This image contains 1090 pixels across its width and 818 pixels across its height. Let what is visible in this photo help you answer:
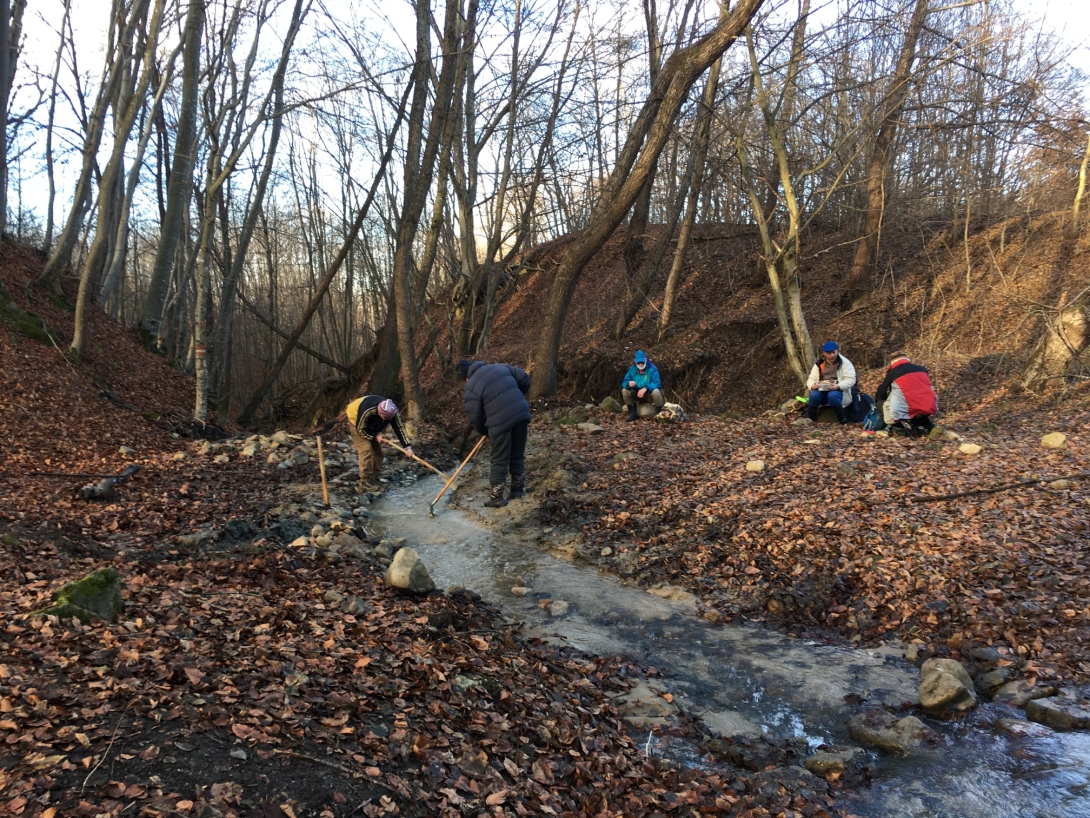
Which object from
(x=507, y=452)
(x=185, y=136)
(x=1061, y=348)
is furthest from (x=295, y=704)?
(x=185, y=136)

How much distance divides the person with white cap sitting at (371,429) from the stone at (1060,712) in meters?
7.08

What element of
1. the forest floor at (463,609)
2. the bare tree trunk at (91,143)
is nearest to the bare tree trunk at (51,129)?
the bare tree trunk at (91,143)

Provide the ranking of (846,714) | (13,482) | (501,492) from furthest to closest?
(501,492) → (13,482) → (846,714)

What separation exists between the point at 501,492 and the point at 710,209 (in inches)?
709

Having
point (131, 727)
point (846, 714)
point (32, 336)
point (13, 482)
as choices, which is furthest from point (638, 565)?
point (32, 336)

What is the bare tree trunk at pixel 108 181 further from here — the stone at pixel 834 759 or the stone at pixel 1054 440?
the stone at pixel 1054 440

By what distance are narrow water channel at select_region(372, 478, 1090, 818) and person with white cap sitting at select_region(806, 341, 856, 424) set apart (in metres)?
5.70

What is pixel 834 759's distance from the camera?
3.54 m

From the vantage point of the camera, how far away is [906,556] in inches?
218

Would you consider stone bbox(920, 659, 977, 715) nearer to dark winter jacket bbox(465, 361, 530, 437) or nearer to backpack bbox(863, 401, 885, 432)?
dark winter jacket bbox(465, 361, 530, 437)

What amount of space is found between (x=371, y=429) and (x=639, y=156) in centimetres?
639

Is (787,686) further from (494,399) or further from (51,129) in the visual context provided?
(51,129)

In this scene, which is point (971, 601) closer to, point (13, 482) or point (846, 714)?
point (846, 714)

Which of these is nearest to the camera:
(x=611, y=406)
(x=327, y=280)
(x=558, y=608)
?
(x=558, y=608)
